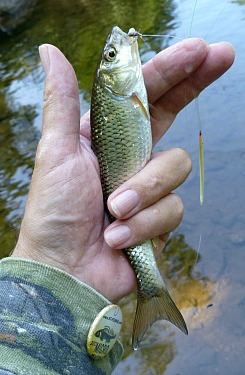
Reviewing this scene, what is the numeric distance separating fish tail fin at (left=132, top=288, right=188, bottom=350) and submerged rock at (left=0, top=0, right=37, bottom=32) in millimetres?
14001

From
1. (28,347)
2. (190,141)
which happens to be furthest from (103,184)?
(190,141)

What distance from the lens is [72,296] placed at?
2355mm

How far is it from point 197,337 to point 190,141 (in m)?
2.96

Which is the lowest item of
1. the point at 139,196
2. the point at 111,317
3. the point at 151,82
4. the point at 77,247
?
the point at 111,317

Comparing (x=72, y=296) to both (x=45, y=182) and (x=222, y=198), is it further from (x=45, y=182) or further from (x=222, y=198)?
(x=222, y=198)

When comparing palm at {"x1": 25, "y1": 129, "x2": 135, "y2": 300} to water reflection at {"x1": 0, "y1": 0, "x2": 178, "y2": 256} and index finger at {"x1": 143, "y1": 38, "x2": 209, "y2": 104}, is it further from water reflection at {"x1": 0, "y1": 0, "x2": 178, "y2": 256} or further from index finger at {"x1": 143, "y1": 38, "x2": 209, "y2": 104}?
water reflection at {"x1": 0, "y1": 0, "x2": 178, "y2": 256}

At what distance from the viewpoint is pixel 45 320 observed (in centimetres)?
220

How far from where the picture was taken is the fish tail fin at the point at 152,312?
2.59 meters

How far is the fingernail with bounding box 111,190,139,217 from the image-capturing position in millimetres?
2506

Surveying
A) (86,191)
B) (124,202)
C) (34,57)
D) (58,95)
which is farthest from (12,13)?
(124,202)

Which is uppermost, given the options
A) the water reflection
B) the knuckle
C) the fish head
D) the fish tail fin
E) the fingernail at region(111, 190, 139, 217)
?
the fish head

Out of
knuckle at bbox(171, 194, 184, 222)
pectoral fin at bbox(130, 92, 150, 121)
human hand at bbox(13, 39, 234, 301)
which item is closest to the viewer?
pectoral fin at bbox(130, 92, 150, 121)

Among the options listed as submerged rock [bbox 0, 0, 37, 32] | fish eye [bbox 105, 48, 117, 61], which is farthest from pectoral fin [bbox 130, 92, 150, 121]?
submerged rock [bbox 0, 0, 37, 32]

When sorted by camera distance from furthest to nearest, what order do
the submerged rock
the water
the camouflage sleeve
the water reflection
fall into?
1. the submerged rock
2. the water reflection
3. the water
4. the camouflage sleeve
